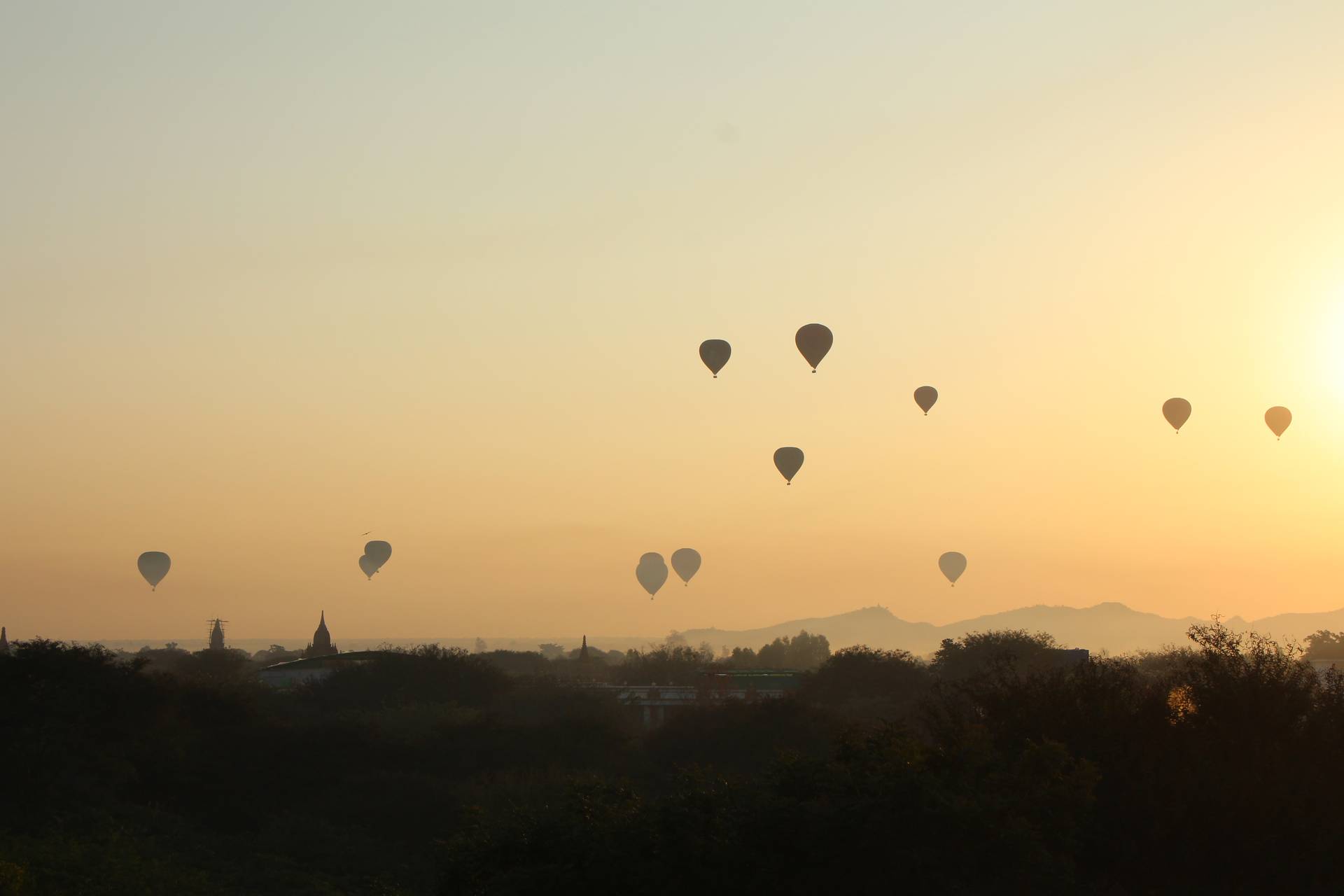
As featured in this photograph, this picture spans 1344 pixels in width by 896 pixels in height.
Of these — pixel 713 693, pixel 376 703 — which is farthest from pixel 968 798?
pixel 713 693

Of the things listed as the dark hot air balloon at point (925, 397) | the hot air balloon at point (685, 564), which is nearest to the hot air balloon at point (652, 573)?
the hot air balloon at point (685, 564)

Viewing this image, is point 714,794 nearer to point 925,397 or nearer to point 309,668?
point 925,397

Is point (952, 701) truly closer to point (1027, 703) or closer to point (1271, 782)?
point (1027, 703)

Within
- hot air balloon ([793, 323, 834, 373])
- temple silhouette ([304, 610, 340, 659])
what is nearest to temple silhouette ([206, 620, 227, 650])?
temple silhouette ([304, 610, 340, 659])

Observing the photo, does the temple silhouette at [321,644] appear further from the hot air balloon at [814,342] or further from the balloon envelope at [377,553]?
the hot air balloon at [814,342]

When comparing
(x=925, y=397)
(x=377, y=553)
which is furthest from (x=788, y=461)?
(x=377, y=553)
